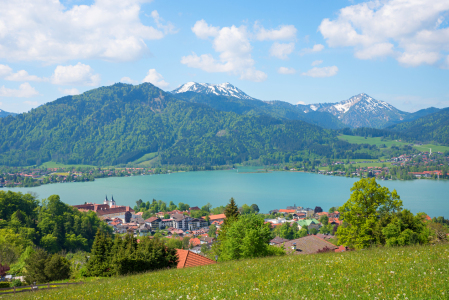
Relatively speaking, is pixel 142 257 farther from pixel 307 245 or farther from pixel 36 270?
pixel 307 245

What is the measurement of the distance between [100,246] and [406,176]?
492ft

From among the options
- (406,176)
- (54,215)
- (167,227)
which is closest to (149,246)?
(54,215)

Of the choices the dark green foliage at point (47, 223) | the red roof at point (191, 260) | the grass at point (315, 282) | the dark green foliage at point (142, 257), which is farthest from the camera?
the dark green foliage at point (47, 223)

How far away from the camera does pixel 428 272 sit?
586cm

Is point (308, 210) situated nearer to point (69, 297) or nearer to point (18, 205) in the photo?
point (18, 205)

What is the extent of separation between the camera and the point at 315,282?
5.99 meters

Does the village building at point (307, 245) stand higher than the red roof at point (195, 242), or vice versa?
the village building at point (307, 245)

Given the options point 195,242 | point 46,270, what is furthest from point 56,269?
point 195,242

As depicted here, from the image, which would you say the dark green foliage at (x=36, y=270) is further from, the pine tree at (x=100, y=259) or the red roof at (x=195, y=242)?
the red roof at (x=195, y=242)

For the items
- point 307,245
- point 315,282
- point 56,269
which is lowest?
point 307,245

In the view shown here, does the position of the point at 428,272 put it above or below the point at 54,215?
above

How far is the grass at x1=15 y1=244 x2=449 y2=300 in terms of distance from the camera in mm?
5137

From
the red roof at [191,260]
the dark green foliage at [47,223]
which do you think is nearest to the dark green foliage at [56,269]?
the red roof at [191,260]

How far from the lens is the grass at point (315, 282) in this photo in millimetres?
5137
